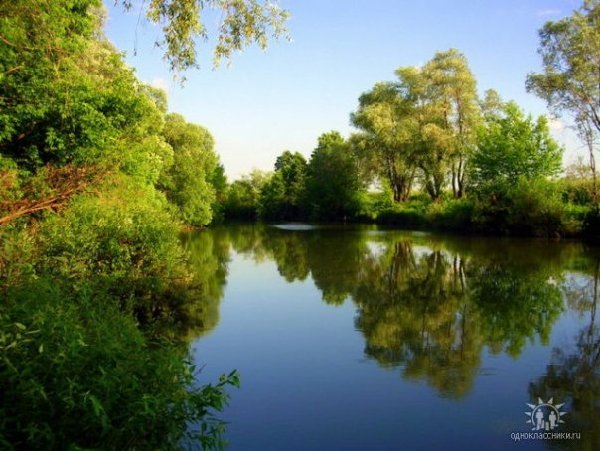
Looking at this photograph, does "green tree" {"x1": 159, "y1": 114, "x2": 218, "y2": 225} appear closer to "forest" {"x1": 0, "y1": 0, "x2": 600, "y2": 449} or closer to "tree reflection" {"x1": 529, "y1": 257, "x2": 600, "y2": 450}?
"forest" {"x1": 0, "y1": 0, "x2": 600, "y2": 449}

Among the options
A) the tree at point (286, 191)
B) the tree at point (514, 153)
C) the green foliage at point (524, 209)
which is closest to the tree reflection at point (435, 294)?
the green foliage at point (524, 209)

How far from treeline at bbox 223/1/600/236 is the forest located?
14 centimetres

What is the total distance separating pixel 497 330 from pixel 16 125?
44.6ft

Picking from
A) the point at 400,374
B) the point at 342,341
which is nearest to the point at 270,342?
the point at 342,341

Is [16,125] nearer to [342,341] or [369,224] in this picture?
[342,341]

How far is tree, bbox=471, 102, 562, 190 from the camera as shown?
3822 centimetres

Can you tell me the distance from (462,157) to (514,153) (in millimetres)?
8323

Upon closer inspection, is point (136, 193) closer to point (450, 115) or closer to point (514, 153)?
point (514, 153)

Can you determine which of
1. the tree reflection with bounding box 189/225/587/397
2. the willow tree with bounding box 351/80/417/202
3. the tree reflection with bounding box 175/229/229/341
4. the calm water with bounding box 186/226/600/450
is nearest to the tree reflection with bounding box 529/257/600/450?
the calm water with bounding box 186/226/600/450

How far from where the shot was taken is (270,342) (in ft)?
35.4

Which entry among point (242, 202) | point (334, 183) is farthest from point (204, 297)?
point (242, 202)

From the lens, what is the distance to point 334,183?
6225cm

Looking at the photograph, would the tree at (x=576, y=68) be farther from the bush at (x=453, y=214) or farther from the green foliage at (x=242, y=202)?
the green foliage at (x=242, y=202)

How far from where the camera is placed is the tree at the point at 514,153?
38.2m
